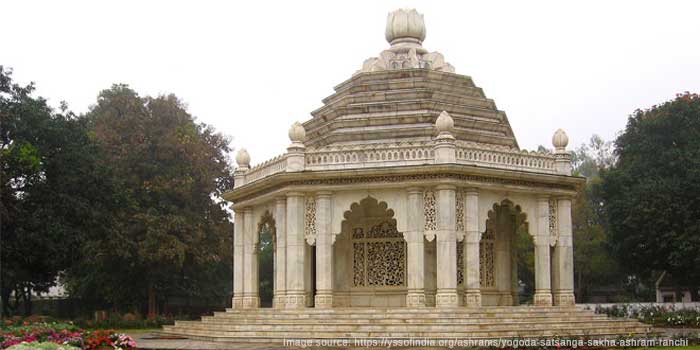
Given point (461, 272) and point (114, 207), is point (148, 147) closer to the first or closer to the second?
point (114, 207)

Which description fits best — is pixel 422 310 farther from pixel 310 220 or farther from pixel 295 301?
pixel 310 220

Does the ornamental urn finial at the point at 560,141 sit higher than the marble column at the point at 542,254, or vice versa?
the ornamental urn finial at the point at 560,141

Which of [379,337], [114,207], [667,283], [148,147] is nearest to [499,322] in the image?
[379,337]

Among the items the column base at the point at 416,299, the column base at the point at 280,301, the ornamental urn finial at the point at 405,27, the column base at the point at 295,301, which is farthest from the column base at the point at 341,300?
the ornamental urn finial at the point at 405,27

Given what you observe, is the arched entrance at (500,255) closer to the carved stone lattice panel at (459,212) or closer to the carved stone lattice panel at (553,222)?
the carved stone lattice panel at (553,222)

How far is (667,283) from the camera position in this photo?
51.6 m

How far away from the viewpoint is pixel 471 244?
→ 80.5 ft

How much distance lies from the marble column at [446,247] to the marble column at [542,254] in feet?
10.9

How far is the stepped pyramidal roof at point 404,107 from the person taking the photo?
1057 inches

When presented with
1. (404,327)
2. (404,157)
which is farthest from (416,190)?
(404,327)

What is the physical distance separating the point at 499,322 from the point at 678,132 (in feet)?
68.4

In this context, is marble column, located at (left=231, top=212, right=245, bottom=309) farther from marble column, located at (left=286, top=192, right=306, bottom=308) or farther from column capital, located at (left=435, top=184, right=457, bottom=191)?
column capital, located at (left=435, top=184, right=457, bottom=191)

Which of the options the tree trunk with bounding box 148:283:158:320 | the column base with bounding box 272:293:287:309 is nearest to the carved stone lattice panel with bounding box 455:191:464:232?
the column base with bounding box 272:293:287:309

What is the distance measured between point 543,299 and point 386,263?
4.67 metres
